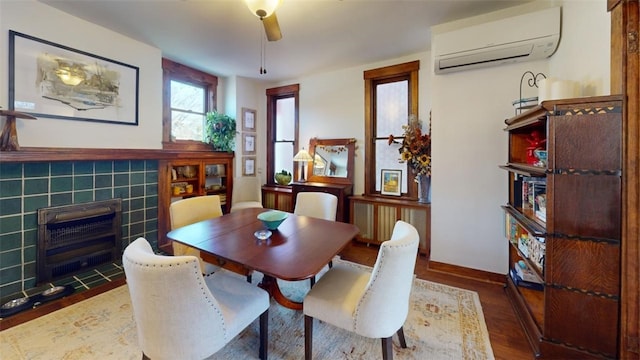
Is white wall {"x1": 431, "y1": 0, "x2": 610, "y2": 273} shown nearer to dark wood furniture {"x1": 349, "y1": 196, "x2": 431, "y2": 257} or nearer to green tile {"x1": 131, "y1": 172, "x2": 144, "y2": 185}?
dark wood furniture {"x1": 349, "y1": 196, "x2": 431, "y2": 257}

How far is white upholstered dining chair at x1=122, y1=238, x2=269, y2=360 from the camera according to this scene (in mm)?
1040

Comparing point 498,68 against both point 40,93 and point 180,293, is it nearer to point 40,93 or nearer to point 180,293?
point 180,293

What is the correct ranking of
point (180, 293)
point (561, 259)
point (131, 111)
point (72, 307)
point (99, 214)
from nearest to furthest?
point (180, 293)
point (561, 259)
point (72, 307)
point (99, 214)
point (131, 111)

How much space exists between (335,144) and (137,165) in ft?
8.84

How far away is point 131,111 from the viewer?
3043mm

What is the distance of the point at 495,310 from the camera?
6.82 feet

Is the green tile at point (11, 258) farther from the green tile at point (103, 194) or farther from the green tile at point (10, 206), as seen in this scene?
the green tile at point (103, 194)

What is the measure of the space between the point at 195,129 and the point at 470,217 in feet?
13.1

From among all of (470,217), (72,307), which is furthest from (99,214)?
(470,217)

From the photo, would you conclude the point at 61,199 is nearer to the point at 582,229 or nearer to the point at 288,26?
the point at 288,26

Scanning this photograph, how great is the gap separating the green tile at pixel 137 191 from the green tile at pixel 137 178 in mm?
50

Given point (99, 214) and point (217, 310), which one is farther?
point (99, 214)

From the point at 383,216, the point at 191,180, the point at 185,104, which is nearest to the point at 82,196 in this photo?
the point at 191,180

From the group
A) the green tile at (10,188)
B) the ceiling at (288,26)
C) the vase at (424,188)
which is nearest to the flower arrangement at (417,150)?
the vase at (424,188)
